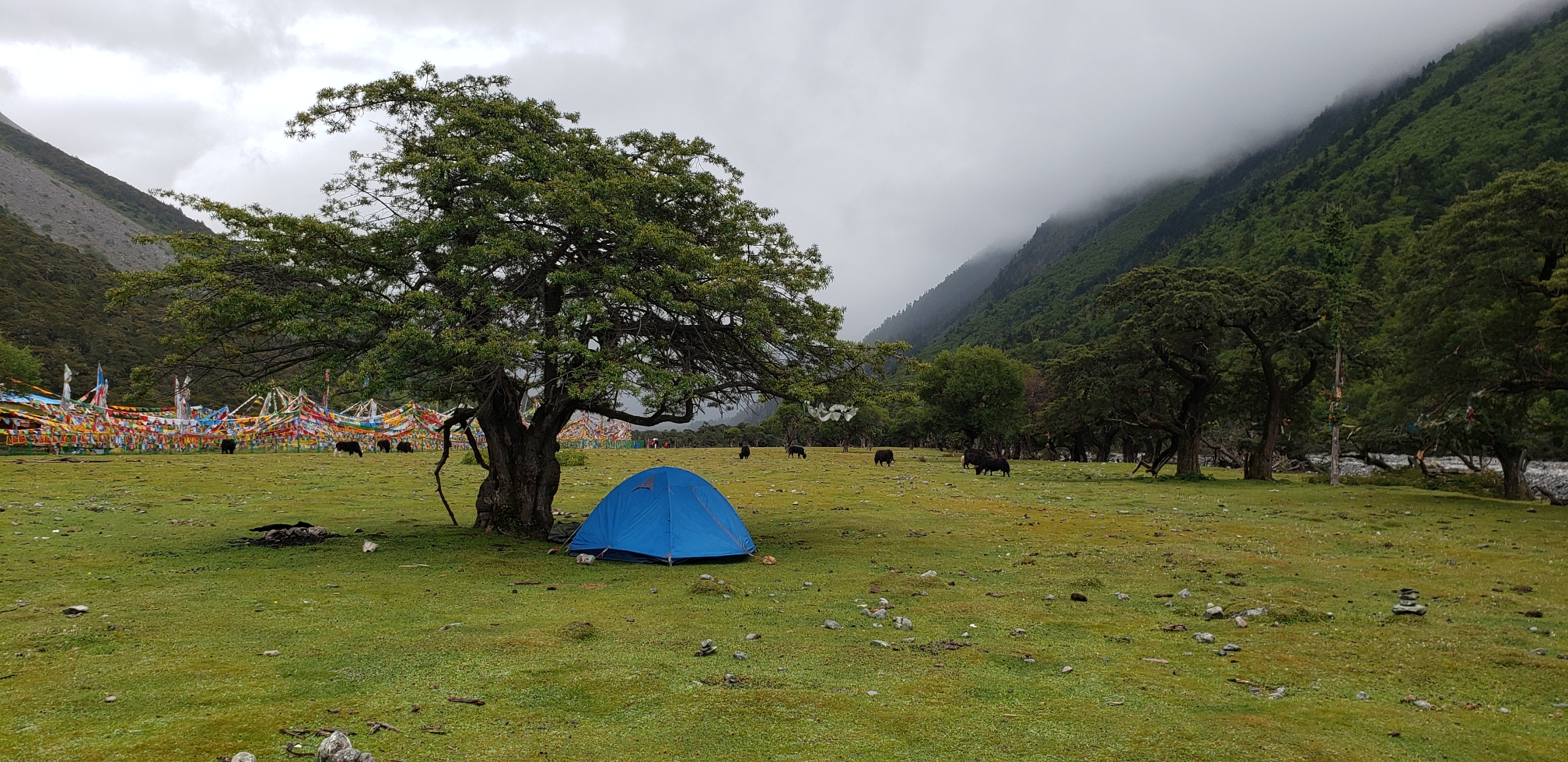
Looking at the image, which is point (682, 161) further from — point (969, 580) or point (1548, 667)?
point (1548, 667)

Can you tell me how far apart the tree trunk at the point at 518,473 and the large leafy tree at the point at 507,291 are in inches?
1.7

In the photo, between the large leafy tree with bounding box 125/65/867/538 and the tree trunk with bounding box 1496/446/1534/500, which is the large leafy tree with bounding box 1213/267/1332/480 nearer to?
the tree trunk with bounding box 1496/446/1534/500

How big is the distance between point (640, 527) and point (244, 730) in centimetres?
896

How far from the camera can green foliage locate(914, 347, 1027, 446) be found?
67.8m

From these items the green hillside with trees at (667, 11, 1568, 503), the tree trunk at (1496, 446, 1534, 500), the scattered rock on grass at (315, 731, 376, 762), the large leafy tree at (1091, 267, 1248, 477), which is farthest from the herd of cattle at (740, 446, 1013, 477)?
the scattered rock on grass at (315, 731, 376, 762)

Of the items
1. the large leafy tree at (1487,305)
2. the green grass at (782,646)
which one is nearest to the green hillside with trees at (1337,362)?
the large leafy tree at (1487,305)

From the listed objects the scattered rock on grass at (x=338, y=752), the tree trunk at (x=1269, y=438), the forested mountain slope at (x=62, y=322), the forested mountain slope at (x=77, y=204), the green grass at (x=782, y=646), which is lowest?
the green grass at (x=782, y=646)

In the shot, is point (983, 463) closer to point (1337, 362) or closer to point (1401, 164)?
point (1337, 362)

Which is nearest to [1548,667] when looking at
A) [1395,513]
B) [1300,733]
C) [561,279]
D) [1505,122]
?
[1300,733]

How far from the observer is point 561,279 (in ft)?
44.8

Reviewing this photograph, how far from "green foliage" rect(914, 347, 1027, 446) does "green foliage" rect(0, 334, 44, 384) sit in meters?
72.8

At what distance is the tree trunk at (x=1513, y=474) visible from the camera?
2981cm

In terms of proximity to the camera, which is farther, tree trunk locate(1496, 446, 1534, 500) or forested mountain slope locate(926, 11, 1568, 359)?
forested mountain slope locate(926, 11, 1568, 359)

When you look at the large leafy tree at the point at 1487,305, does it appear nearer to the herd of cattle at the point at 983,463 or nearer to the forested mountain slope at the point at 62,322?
the herd of cattle at the point at 983,463
